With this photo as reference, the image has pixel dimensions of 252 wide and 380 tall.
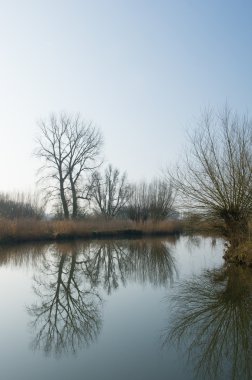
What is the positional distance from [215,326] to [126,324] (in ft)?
5.17

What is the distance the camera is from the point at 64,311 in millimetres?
8234

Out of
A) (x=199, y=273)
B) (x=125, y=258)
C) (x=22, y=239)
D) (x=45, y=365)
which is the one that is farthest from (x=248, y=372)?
(x=22, y=239)

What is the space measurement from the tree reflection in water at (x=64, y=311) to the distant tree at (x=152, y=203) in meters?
27.5

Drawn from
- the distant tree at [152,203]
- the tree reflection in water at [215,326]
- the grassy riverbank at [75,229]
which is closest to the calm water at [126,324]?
the tree reflection in water at [215,326]

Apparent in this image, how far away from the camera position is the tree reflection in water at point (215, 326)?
5070 mm

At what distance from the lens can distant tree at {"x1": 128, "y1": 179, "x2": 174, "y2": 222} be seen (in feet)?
137

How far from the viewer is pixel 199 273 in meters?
13.0

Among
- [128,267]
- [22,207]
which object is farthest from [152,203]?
[128,267]

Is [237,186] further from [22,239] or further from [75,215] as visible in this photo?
[75,215]

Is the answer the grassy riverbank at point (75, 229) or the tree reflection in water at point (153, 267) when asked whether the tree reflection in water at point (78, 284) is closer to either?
the tree reflection in water at point (153, 267)

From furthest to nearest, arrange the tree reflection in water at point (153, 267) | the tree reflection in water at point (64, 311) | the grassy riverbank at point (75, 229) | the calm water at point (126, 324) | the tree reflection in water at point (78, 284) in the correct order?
the grassy riverbank at point (75, 229) → the tree reflection in water at point (153, 267) → the tree reflection in water at point (78, 284) → the tree reflection in water at point (64, 311) → the calm water at point (126, 324)

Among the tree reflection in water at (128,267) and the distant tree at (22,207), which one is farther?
the distant tree at (22,207)

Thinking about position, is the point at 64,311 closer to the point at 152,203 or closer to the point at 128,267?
the point at 128,267

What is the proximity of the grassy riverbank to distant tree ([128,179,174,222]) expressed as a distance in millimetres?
4611
